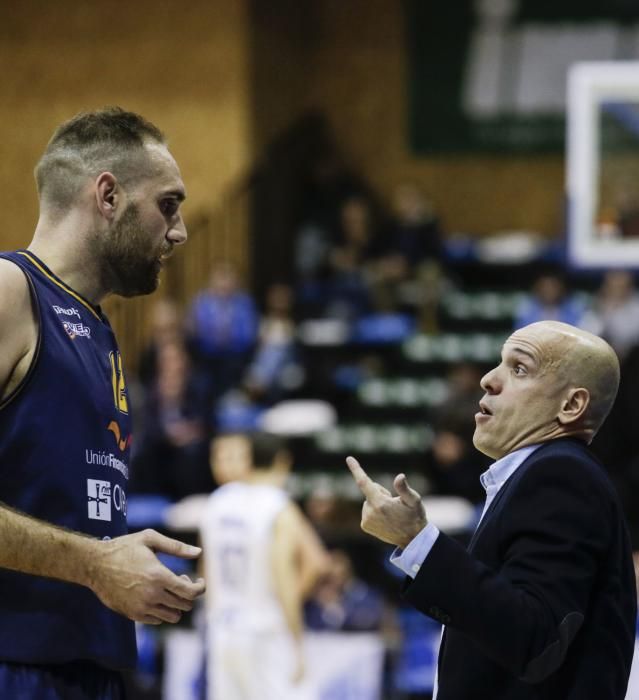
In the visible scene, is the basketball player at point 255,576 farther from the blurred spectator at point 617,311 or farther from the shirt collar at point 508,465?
the shirt collar at point 508,465

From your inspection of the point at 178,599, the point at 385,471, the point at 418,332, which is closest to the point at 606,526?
the point at 178,599

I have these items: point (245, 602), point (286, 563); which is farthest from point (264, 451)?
point (245, 602)

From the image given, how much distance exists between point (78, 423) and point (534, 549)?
3.44 feet

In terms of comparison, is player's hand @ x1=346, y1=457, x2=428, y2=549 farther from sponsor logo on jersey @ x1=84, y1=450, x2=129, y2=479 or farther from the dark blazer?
sponsor logo on jersey @ x1=84, y1=450, x2=129, y2=479

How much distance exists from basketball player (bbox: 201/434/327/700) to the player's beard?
4609 millimetres

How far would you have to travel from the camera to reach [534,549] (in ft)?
9.68

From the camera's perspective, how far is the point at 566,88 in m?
16.5

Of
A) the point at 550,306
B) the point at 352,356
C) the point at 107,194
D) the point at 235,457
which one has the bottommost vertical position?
the point at 352,356

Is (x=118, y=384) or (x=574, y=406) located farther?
(x=118, y=384)

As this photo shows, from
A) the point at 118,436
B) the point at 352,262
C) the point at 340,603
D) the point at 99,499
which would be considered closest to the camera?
the point at 99,499

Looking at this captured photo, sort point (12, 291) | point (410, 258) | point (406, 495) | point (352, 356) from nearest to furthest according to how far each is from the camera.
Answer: point (406, 495)
point (12, 291)
point (352, 356)
point (410, 258)

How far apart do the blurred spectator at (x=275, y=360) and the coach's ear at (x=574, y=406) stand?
9.10m

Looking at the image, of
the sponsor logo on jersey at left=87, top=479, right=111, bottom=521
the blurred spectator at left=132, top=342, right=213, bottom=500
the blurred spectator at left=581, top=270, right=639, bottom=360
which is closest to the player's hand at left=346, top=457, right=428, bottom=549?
the sponsor logo on jersey at left=87, top=479, right=111, bottom=521

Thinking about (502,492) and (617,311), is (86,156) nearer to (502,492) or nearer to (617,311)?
(502,492)
